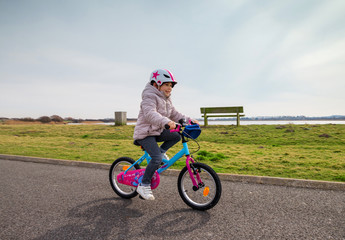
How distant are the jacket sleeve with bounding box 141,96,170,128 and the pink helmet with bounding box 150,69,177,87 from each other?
26cm

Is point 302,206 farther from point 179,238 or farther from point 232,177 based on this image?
point 179,238

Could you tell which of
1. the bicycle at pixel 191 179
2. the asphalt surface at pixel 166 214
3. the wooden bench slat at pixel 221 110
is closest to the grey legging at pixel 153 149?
the bicycle at pixel 191 179

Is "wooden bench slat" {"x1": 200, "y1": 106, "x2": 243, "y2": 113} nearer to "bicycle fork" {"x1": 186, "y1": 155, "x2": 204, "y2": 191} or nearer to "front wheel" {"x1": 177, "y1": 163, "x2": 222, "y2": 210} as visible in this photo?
"front wheel" {"x1": 177, "y1": 163, "x2": 222, "y2": 210}

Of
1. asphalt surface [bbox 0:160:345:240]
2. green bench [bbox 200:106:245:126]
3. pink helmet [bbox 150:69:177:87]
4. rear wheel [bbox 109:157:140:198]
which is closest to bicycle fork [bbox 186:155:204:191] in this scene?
asphalt surface [bbox 0:160:345:240]

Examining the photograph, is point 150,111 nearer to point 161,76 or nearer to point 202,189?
point 161,76

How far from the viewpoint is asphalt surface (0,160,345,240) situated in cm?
271

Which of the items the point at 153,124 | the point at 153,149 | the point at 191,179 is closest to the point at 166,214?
the point at 191,179

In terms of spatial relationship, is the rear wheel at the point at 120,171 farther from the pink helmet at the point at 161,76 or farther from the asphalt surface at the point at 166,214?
the pink helmet at the point at 161,76

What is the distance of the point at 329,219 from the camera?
2980 mm

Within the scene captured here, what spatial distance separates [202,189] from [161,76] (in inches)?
71.1

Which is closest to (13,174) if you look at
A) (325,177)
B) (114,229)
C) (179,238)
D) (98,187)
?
(98,187)

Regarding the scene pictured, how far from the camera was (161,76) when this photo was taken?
3445 mm

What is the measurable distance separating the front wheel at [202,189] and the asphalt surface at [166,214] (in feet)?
0.42

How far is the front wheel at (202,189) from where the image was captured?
3201 millimetres
